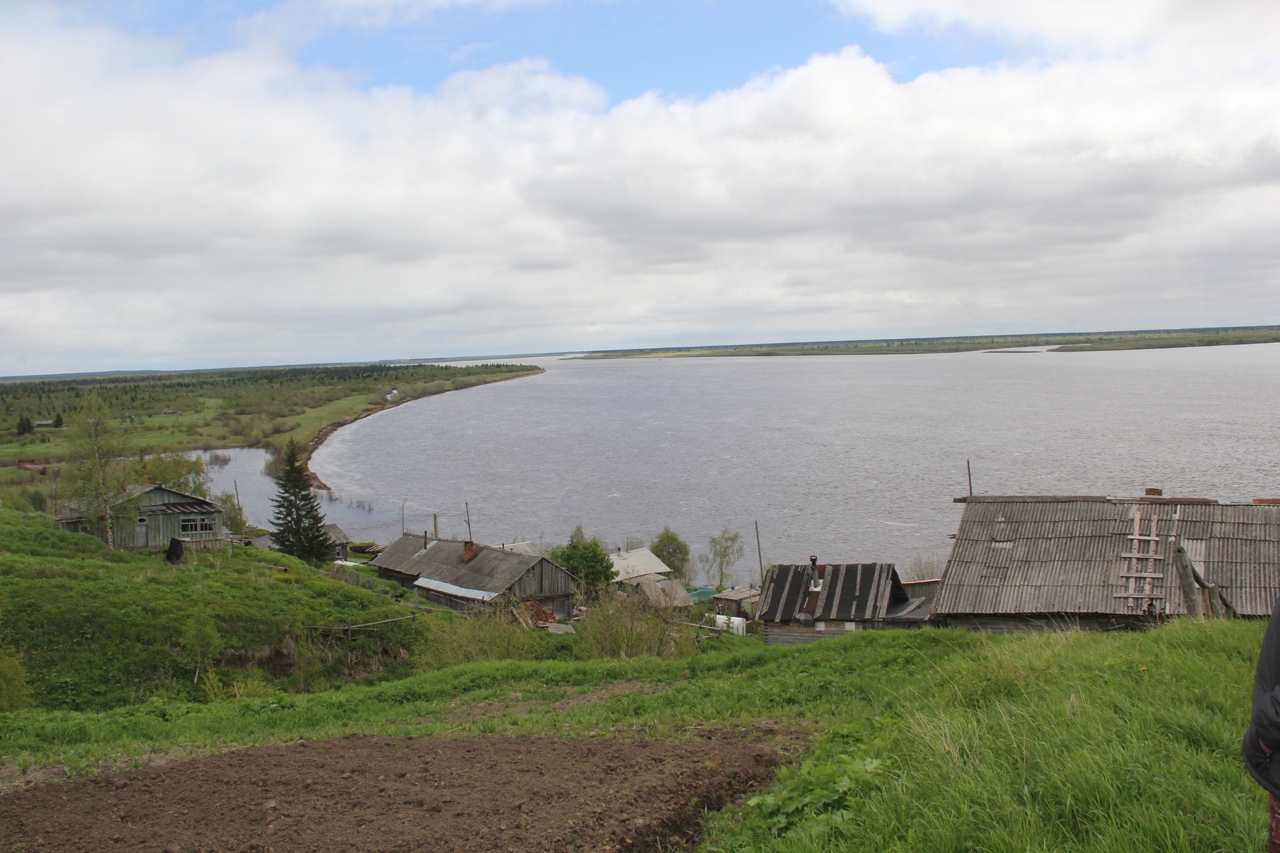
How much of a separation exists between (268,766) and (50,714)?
644 centimetres

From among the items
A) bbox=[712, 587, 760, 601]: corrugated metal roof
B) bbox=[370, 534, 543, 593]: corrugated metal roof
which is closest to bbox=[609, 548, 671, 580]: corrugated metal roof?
bbox=[712, 587, 760, 601]: corrugated metal roof

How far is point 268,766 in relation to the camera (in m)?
6.99

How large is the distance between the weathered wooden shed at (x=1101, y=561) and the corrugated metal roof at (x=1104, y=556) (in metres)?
0.02

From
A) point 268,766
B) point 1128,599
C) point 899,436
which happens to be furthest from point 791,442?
point 268,766

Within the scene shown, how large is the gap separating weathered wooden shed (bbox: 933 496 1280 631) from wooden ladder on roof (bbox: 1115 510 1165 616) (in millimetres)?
18

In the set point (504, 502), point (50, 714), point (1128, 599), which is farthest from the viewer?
point (504, 502)

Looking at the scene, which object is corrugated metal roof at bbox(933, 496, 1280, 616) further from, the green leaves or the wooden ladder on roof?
the green leaves

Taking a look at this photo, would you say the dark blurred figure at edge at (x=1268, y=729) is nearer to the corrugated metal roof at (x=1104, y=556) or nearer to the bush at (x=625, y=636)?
the corrugated metal roof at (x=1104, y=556)

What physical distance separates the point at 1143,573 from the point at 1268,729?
13711 mm

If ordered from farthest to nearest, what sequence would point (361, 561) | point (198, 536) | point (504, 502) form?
point (504, 502), point (361, 561), point (198, 536)

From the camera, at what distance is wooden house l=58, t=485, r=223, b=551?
110 ft

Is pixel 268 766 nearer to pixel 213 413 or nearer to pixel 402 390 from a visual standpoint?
pixel 213 413

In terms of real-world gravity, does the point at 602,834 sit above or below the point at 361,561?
above

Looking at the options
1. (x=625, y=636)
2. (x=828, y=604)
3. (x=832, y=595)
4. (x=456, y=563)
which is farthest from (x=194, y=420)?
(x=828, y=604)
